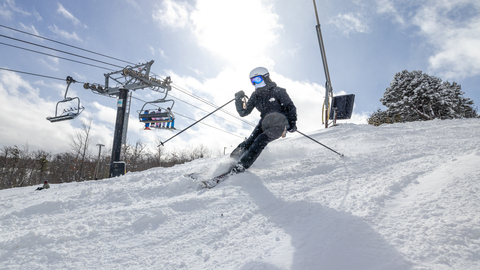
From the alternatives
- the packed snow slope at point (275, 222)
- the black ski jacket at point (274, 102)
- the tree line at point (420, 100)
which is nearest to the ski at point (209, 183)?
the packed snow slope at point (275, 222)

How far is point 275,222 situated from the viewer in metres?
1.89

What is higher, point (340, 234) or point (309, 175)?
point (309, 175)

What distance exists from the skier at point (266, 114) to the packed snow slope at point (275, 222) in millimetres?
562

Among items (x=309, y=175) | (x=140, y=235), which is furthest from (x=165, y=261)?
(x=309, y=175)

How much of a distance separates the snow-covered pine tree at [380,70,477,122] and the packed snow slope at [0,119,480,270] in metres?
24.6

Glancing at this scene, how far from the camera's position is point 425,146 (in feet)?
12.2

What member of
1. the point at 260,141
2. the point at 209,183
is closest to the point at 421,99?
the point at 260,141

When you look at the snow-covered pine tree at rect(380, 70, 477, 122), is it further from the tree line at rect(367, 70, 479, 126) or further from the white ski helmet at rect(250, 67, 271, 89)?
the white ski helmet at rect(250, 67, 271, 89)

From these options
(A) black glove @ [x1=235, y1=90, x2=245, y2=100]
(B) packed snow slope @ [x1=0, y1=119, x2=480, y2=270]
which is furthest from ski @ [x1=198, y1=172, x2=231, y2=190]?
(A) black glove @ [x1=235, y1=90, x2=245, y2=100]

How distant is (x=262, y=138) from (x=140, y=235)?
2184mm

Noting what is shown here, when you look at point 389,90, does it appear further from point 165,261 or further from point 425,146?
point 165,261

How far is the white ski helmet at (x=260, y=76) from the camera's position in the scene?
12.3 feet

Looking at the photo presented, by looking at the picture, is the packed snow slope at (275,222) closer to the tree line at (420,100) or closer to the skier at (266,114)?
the skier at (266,114)

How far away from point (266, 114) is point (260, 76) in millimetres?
660
